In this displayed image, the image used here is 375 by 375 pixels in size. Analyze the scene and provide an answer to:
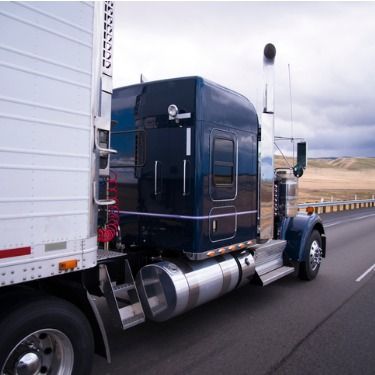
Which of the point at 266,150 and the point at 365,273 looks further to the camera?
the point at 365,273

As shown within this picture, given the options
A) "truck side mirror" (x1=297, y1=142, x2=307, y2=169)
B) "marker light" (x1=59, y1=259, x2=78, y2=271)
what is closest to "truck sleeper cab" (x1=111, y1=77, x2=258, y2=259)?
"truck side mirror" (x1=297, y1=142, x2=307, y2=169)

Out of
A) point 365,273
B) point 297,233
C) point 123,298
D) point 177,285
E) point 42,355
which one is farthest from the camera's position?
point 365,273

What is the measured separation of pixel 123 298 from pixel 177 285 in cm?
60

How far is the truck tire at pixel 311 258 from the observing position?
7363 mm

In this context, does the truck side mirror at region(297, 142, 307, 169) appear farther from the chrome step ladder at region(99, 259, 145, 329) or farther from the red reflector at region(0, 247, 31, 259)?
the red reflector at region(0, 247, 31, 259)

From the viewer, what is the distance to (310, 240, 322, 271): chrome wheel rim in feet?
24.7

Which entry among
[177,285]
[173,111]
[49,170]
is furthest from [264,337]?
[49,170]

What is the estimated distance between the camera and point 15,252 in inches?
110

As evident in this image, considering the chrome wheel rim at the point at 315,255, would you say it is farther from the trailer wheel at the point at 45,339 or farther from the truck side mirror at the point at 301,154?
the trailer wheel at the point at 45,339

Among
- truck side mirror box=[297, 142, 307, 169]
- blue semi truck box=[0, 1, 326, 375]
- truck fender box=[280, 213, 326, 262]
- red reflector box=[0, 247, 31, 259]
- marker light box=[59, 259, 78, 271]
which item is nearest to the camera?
red reflector box=[0, 247, 31, 259]

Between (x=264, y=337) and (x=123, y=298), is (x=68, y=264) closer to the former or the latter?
(x=123, y=298)

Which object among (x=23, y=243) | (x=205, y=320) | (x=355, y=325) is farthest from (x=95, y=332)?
(x=355, y=325)

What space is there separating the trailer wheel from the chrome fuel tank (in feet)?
4.14

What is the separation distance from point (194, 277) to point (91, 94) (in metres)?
2.54
